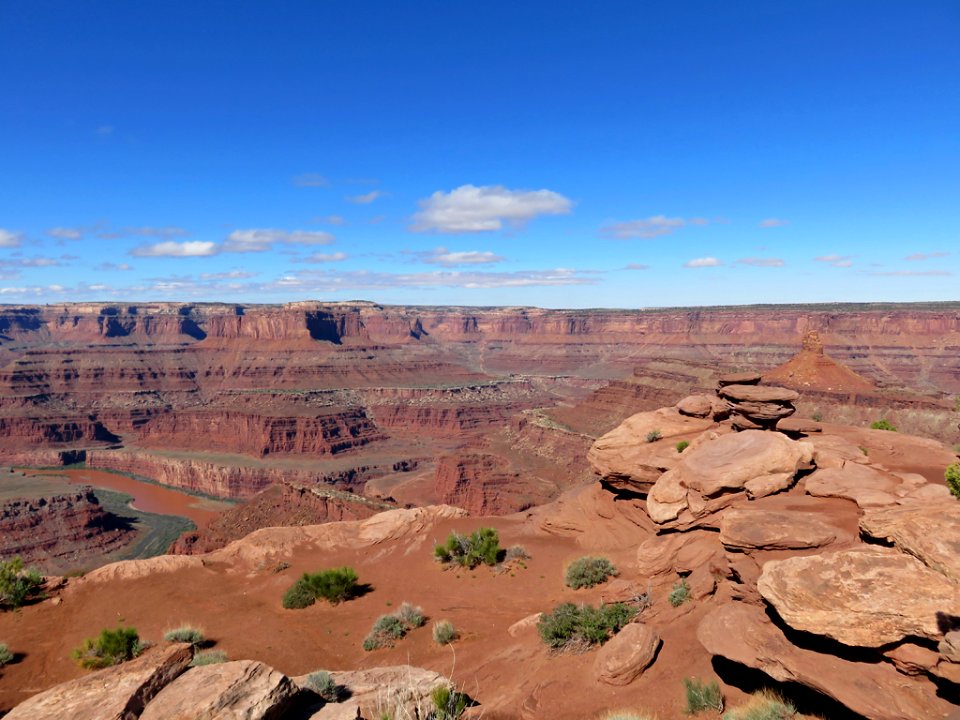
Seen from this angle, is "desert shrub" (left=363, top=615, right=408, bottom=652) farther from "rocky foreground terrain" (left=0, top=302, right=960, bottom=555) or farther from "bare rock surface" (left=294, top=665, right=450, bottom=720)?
"rocky foreground terrain" (left=0, top=302, right=960, bottom=555)

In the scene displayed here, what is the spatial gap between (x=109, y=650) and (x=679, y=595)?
614 inches

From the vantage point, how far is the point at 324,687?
9930mm

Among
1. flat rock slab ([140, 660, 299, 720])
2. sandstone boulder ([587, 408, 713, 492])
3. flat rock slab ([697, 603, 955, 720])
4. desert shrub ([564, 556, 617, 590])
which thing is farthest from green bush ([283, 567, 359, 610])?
flat rock slab ([697, 603, 955, 720])

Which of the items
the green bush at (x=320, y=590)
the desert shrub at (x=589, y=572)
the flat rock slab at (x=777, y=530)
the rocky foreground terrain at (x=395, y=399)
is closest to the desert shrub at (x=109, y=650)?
the green bush at (x=320, y=590)

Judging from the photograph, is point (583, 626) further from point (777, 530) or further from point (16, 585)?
point (16, 585)

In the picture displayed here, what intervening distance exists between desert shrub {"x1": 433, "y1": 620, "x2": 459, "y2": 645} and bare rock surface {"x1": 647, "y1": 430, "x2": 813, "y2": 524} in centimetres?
734

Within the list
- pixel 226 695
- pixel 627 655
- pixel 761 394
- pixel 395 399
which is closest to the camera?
pixel 226 695

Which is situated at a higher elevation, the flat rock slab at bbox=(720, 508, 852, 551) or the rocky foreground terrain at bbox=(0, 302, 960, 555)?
the flat rock slab at bbox=(720, 508, 852, 551)

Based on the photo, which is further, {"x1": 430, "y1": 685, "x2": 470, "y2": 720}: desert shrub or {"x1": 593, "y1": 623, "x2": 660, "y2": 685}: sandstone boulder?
{"x1": 593, "y1": 623, "x2": 660, "y2": 685}: sandstone boulder

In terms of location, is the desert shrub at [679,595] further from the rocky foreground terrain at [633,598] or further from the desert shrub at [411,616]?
the desert shrub at [411,616]

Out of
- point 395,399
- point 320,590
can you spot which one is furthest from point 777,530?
point 395,399

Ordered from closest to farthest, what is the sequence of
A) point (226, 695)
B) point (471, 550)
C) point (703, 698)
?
point (226, 695) < point (703, 698) < point (471, 550)

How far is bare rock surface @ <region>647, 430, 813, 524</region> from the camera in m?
16.2

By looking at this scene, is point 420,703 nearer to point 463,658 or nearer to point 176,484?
point 463,658
